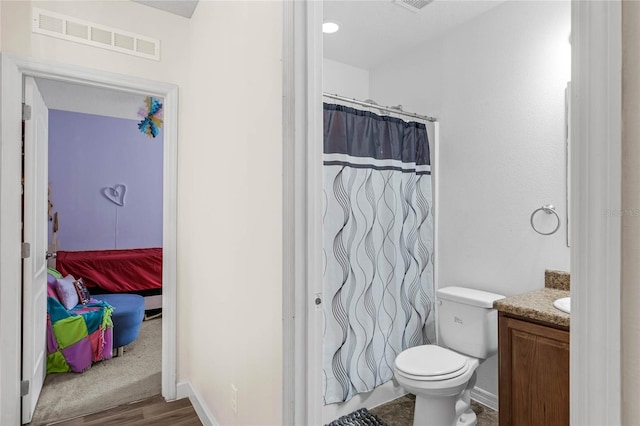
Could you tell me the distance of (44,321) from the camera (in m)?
2.46

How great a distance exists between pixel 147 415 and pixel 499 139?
2.69 m

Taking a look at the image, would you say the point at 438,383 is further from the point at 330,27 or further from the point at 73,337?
the point at 73,337

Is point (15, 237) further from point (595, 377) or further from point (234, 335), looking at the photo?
point (595, 377)

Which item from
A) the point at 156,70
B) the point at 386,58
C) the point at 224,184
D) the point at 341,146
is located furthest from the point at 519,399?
the point at 156,70

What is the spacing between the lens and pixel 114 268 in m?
4.23

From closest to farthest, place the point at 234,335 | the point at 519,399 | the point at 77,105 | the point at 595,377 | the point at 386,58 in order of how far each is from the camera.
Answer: the point at 595,377 < the point at 519,399 < the point at 234,335 < the point at 386,58 < the point at 77,105

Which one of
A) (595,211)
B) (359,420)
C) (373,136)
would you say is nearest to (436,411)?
(359,420)

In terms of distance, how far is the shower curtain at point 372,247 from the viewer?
2.14 metres

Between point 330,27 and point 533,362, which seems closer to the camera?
point 533,362

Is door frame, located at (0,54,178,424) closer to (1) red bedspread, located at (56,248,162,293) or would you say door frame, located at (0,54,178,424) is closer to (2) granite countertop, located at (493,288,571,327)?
(1) red bedspread, located at (56,248,162,293)

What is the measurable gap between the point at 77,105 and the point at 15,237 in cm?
305

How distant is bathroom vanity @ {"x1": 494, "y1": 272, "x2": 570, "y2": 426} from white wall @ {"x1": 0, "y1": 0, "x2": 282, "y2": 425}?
3.42 ft

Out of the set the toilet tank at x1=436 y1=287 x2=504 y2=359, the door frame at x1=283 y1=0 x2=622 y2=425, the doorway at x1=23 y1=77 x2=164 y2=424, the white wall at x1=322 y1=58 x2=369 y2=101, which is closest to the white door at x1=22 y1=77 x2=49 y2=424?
the doorway at x1=23 y1=77 x2=164 y2=424

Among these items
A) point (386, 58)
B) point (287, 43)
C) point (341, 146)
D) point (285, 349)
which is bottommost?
point (285, 349)
